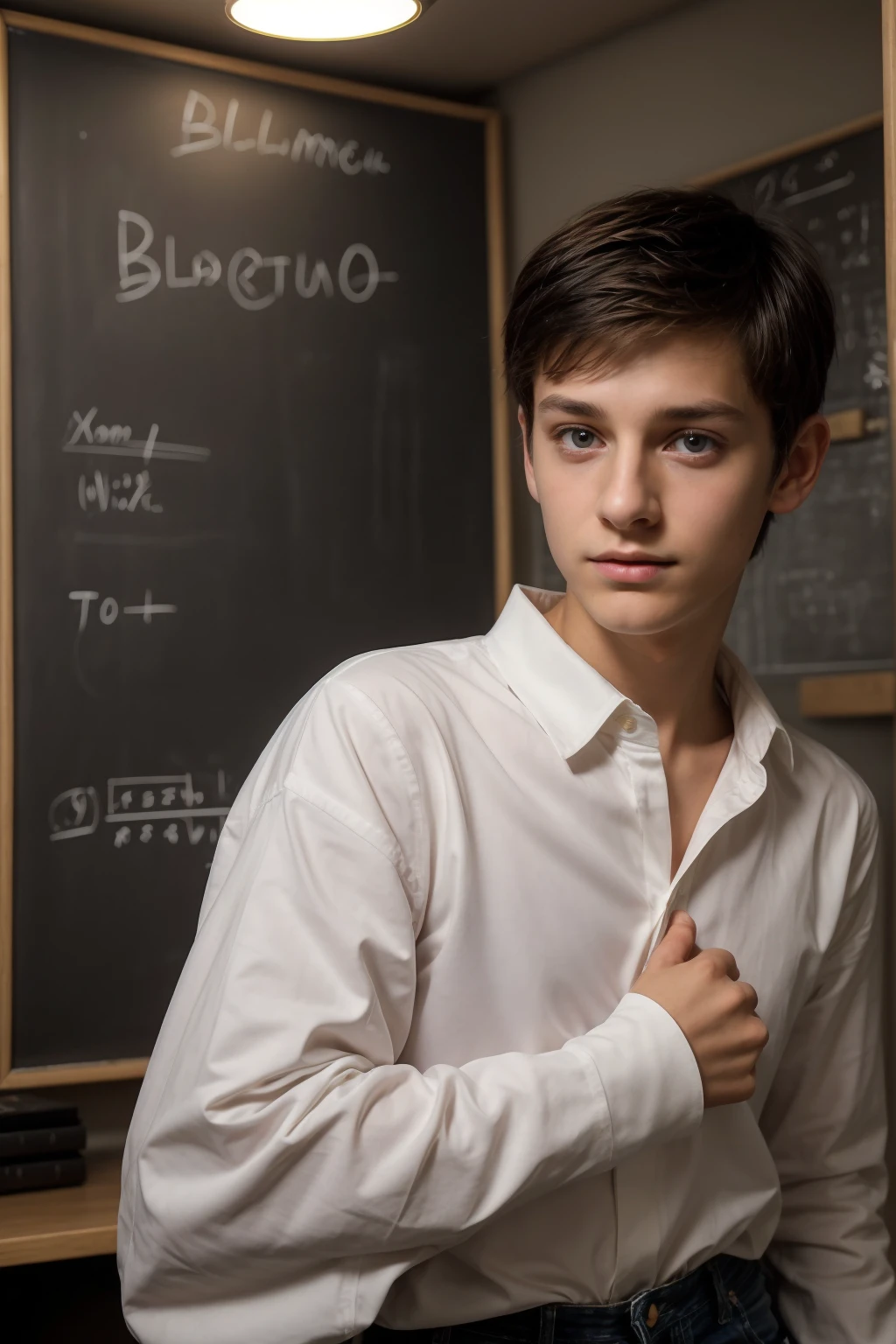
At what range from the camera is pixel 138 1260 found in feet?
3.68

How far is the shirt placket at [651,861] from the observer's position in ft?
4.01

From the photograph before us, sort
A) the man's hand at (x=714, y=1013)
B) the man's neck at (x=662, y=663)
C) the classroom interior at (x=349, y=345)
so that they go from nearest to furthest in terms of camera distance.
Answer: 1. the man's hand at (x=714, y=1013)
2. the man's neck at (x=662, y=663)
3. the classroom interior at (x=349, y=345)

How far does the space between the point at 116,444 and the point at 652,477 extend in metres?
1.16

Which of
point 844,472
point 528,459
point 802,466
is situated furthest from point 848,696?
point 528,459

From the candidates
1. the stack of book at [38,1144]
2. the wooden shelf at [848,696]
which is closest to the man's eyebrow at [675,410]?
the wooden shelf at [848,696]

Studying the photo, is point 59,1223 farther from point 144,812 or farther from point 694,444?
point 694,444

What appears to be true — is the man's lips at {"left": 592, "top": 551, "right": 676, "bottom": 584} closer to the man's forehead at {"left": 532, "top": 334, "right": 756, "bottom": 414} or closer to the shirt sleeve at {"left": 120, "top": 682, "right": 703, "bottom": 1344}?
the man's forehead at {"left": 532, "top": 334, "right": 756, "bottom": 414}

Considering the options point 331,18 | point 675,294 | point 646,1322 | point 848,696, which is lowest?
point 646,1322

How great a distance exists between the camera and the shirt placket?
1223mm

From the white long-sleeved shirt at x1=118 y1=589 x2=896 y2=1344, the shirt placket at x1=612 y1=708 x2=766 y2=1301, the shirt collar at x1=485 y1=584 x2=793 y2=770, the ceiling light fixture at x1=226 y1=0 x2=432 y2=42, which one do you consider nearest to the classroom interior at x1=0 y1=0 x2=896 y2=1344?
the ceiling light fixture at x1=226 y1=0 x2=432 y2=42

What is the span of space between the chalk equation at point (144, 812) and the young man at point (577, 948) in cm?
89

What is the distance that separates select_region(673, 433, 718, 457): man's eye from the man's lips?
10cm

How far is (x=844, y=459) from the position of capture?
2.04 meters

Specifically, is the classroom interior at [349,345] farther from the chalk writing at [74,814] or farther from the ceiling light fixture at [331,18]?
the ceiling light fixture at [331,18]
